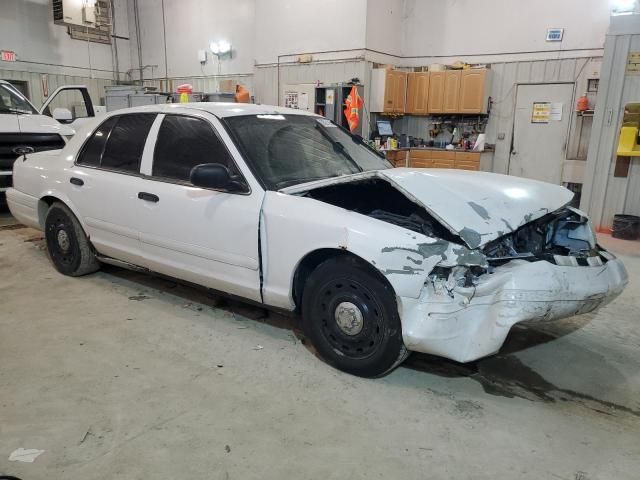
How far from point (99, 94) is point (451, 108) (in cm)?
980

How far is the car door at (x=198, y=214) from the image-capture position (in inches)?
121

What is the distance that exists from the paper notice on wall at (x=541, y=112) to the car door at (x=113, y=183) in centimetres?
751

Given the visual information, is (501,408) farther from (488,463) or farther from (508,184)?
(508,184)

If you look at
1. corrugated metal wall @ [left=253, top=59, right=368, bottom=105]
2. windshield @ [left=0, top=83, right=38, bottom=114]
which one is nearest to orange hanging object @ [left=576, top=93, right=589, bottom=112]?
corrugated metal wall @ [left=253, top=59, right=368, bottom=105]

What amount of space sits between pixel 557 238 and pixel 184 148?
2606mm

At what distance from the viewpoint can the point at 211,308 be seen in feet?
12.6

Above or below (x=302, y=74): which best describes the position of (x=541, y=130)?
below

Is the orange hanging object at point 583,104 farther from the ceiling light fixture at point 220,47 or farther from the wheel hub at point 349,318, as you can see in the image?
the ceiling light fixture at point 220,47

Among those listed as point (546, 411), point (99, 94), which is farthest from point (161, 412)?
point (99, 94)

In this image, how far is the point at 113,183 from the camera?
149 inches

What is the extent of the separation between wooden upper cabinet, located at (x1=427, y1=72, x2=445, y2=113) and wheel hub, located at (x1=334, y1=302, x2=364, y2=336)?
24.6 feet

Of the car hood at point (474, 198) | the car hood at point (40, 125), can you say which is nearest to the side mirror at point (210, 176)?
the car hood at point (474, 198)

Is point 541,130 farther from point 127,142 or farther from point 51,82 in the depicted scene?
point 51,82

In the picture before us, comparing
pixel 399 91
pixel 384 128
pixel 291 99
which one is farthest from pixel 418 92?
pixel 291 99
